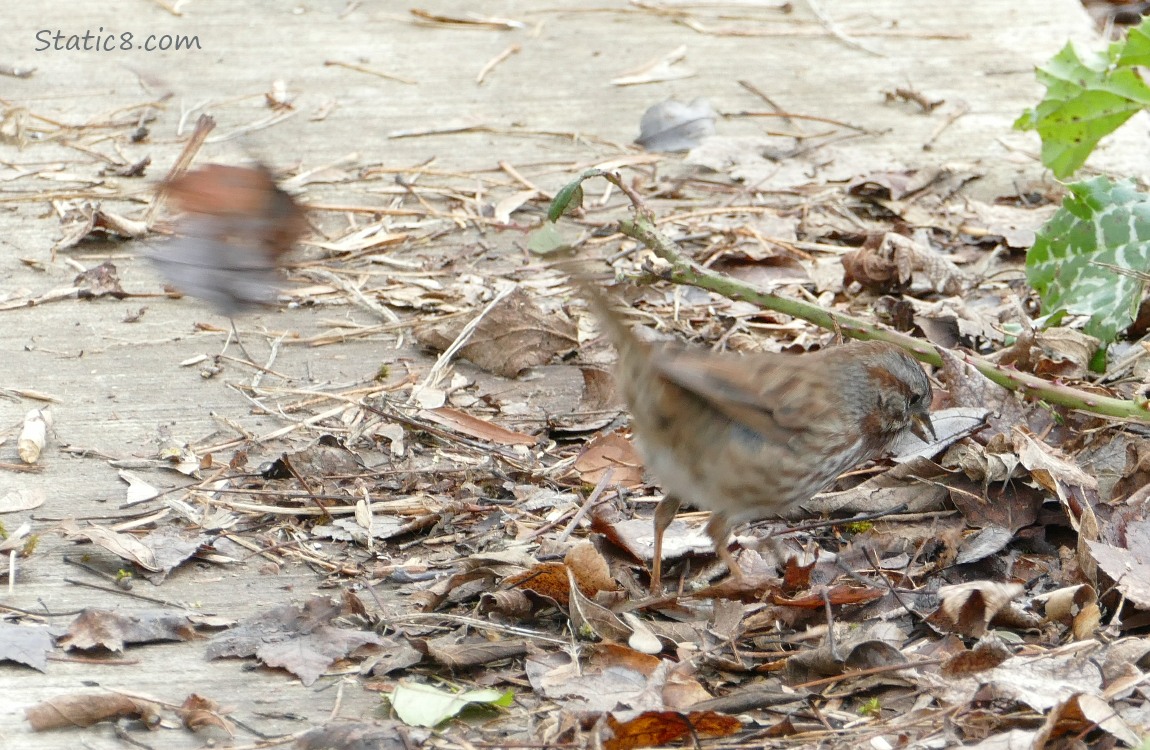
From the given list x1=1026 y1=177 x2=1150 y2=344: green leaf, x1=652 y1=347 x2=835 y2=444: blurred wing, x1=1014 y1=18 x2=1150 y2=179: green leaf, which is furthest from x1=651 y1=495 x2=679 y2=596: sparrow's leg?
x1=1014 y1=18 x2=1150 y2=179: green leaf

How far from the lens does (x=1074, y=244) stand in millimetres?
4641

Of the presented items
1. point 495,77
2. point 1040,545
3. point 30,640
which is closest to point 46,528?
point 30,640

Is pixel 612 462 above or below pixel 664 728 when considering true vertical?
below

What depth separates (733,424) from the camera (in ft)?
12.2

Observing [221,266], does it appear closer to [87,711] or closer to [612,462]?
[612,462]

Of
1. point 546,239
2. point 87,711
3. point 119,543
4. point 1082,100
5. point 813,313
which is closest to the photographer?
point 87,711

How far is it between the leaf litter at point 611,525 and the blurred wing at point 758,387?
1.21 feet

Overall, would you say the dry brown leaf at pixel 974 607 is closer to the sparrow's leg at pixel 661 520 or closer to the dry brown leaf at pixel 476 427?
the sparrow's leg at pixel 661 520

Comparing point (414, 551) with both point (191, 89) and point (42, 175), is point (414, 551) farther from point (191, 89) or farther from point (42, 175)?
point (191, 89)

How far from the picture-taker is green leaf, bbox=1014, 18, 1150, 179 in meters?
5.04

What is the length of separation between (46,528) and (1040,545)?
105 inches

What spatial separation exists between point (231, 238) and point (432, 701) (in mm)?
2084

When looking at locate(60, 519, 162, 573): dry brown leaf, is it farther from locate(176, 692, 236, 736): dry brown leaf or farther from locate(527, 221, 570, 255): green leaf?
locate(527, 221, 570, 255): green leaf

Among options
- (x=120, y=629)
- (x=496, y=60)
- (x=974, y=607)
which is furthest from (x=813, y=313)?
(x=496, y=60)
